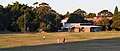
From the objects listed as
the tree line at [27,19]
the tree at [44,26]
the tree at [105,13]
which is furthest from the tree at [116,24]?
the tree at [105,13]

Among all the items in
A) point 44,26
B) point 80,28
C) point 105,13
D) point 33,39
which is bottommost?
point 33,39

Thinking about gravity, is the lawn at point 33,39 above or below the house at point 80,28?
below

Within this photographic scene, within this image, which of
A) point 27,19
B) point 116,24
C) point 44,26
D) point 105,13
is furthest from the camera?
point 105,13

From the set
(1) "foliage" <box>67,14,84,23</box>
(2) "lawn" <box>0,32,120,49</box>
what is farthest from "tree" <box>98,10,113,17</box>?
(2) "lawn" <box>0,32,120,49</box>

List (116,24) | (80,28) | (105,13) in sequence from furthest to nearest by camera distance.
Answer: (105,13)
(80,28)
(116,24)

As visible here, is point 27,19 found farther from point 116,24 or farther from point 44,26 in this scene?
point 116,24

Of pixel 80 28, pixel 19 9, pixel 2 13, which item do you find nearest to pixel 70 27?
pixel 80 28

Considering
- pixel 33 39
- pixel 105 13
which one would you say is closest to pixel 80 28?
pixel 105 13

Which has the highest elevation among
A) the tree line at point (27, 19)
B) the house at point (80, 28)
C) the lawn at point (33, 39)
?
the tree line at point (27, 19)

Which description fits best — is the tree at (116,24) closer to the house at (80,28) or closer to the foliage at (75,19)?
the house at (80,28)

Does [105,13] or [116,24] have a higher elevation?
[105,13]

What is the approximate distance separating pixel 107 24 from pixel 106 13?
3382 centimetres

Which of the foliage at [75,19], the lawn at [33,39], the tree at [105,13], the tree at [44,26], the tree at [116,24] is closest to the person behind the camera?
the lawn at [33,39]

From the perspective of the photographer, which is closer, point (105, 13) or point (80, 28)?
point (80, 28)
